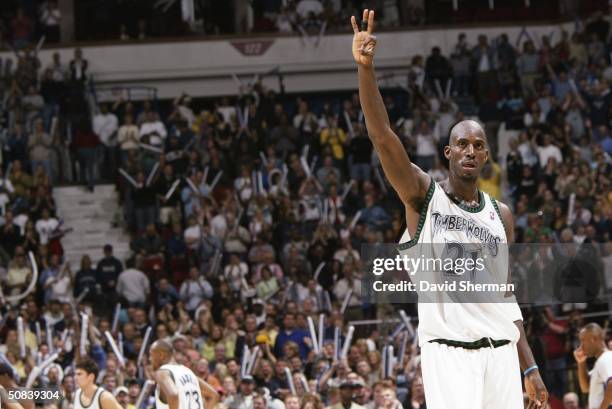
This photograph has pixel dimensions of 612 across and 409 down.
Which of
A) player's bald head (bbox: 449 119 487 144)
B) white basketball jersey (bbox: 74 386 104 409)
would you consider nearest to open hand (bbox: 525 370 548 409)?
player's bald head (bbox: 449 119 487 144)

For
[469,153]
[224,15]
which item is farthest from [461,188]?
[224,15]

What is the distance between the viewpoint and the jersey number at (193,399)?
33.2 ft

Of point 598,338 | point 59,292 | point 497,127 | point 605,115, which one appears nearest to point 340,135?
point 497,127

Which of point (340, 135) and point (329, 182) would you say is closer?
point (329, 182)

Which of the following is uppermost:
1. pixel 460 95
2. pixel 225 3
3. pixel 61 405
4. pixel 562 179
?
pixel 225 3

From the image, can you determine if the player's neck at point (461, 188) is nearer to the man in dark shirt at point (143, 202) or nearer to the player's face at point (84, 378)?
the player's face at point (84, 378)

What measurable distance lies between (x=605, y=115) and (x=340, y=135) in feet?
16.5

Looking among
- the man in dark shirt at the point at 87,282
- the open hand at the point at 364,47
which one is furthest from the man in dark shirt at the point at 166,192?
the open hand at the point at 364,47

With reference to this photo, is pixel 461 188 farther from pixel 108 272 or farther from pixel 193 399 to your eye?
pixel 108 272

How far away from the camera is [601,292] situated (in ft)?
56.1

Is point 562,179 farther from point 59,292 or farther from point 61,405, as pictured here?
point 61,405

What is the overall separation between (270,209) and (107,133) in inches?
175

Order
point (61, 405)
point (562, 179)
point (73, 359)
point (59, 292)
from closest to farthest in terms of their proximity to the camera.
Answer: point (61, 405) → point (73, 359) → point (59, 292) → point (562, 179)

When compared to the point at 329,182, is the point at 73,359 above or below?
below
